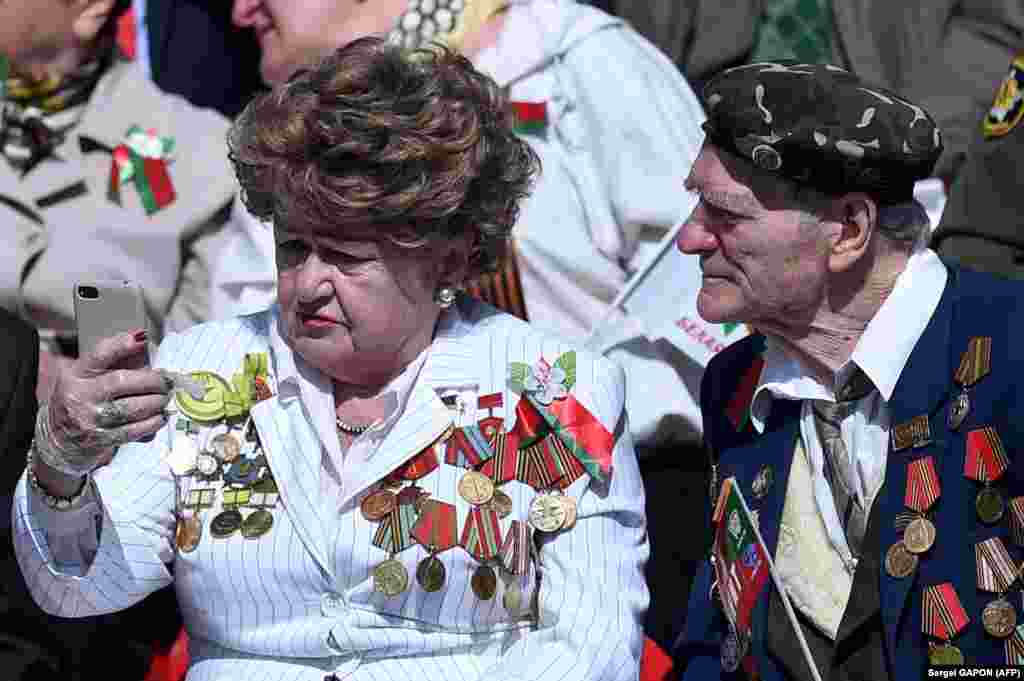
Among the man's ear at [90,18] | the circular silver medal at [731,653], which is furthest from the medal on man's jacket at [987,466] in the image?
the man's ear at [90,18]

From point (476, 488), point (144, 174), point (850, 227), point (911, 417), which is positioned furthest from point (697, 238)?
point (144, 174)

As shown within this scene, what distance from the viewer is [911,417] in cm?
304

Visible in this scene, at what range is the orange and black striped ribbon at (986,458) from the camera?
295 cm

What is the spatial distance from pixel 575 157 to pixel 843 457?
146cm

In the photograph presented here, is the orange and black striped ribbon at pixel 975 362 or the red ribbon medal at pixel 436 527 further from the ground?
the orange and black striped ribbon at pixel 975 362

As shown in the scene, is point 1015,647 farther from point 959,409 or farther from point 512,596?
point 512,596

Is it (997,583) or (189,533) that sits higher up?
(997,583)

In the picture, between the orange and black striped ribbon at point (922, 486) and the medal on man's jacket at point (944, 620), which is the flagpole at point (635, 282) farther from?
the medal on man's jacket at point (944, 620)

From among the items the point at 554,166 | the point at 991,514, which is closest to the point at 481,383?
the point at 991,514

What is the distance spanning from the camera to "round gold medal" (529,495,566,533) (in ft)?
10.4

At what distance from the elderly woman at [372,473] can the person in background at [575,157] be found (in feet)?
2.90

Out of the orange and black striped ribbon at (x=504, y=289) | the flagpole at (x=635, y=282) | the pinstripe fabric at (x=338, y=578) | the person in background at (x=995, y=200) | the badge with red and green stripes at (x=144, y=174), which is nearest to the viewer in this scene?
the pinstripe fabric at (x=338, y=578)

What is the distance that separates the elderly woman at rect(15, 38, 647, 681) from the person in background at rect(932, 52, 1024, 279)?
1125 mm

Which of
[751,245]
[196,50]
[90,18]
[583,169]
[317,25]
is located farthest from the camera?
[196,50]
